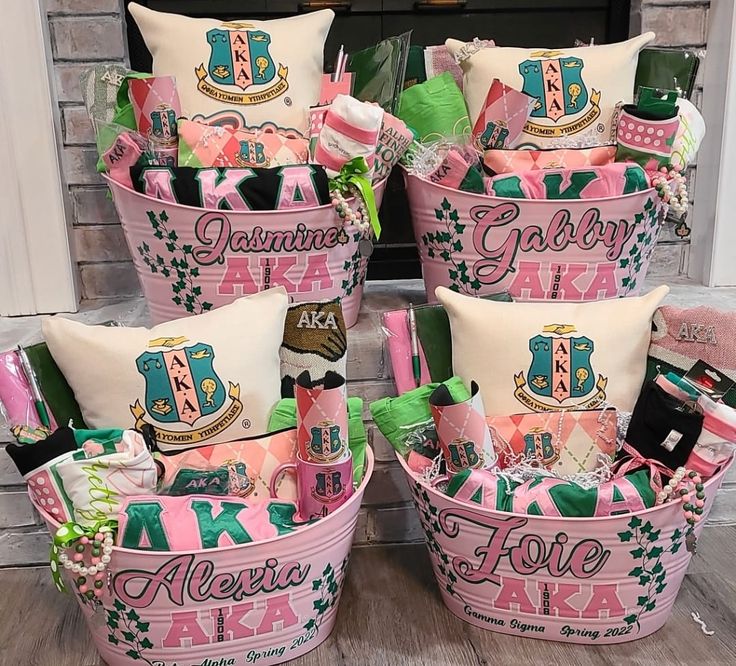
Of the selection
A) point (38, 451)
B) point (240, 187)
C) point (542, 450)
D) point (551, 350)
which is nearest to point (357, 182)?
point (240, 187)

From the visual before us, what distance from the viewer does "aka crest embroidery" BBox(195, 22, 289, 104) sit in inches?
55.4

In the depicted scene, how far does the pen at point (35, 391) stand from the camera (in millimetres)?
1190

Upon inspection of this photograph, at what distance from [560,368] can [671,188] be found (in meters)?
0.36

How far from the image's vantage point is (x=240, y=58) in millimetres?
1411

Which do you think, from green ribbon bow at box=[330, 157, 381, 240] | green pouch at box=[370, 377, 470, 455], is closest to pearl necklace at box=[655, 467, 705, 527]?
green pouch at box=[370, 377, 470, 455]

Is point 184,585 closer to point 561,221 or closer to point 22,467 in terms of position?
point 22,467

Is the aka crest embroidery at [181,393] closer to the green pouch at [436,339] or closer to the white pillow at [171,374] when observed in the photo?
the white pillow at [171,374]

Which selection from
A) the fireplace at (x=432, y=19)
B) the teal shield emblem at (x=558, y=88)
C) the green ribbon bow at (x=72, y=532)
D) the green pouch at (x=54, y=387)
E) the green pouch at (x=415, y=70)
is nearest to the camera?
the green ribbon bow at (x=72, y=532)

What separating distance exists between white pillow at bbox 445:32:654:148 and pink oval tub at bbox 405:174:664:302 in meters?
0.18

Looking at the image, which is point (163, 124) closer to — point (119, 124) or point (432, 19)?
point (119, 124)

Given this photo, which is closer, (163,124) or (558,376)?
(558,376)

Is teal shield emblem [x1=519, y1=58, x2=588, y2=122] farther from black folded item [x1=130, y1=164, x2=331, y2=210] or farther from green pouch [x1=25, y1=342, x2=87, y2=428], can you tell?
green pouch [x1=25, y1=342, x2=87, y2=428]

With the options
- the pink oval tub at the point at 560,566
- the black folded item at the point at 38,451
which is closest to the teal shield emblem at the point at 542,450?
the pink oval tub at the point at 560,566

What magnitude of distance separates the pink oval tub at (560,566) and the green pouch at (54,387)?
509mm
